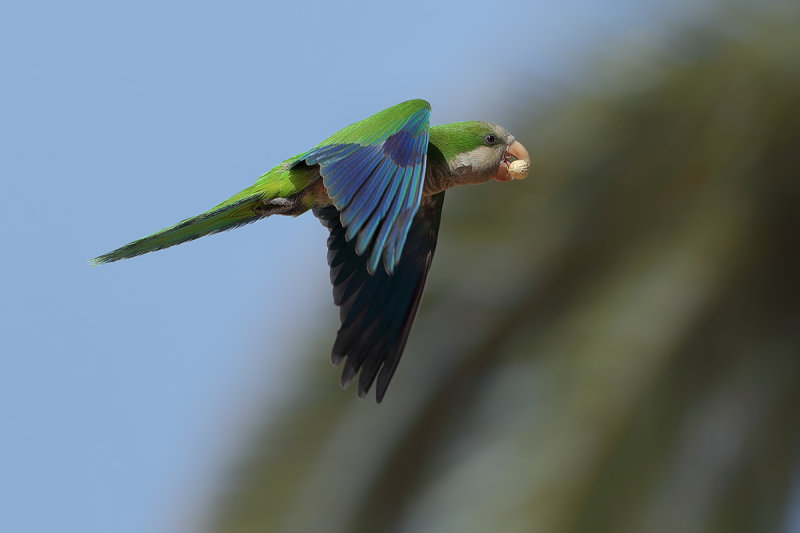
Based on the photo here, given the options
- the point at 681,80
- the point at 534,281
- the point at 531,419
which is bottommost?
the point at 531,419

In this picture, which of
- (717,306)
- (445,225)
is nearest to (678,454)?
(717,306)

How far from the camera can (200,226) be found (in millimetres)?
5023

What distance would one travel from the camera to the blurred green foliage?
6883 millimetres

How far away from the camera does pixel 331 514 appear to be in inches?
292

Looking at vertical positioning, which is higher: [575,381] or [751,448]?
[575,381]

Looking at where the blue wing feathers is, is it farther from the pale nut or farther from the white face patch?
the pale nut

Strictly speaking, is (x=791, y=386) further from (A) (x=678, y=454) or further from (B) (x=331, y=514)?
(B) (x=331, y=514)

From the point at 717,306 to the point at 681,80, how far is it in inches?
57.4

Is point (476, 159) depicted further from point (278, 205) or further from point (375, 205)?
point (375, 205)

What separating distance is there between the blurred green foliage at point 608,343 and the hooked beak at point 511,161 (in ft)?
5.55

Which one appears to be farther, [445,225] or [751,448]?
[445,225]

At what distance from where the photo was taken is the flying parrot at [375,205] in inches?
176

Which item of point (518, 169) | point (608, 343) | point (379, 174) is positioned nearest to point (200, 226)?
point (379, 174)

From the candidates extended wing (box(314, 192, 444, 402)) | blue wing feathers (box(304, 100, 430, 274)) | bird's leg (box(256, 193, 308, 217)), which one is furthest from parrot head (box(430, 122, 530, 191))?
bird's leg (box(256, 193, 308, 217))
